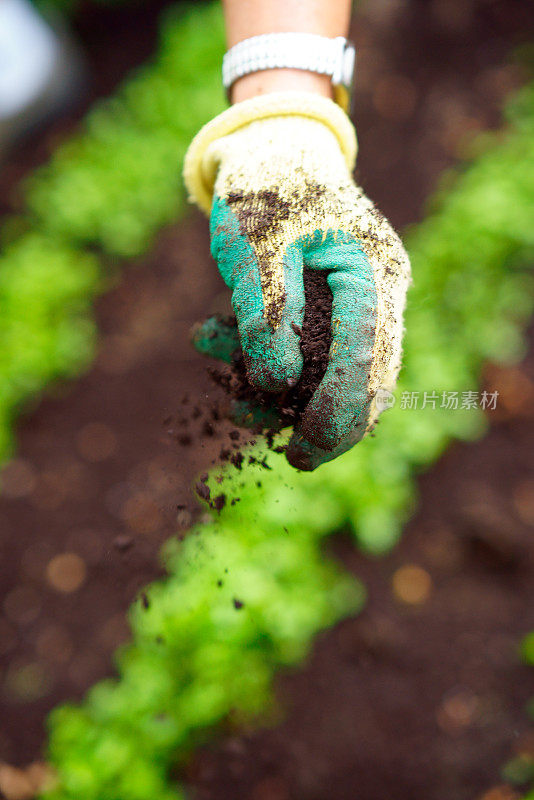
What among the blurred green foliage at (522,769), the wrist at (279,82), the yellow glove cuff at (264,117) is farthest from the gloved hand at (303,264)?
the blurred green foliage at (522,769)

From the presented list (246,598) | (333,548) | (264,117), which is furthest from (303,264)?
(333,548)

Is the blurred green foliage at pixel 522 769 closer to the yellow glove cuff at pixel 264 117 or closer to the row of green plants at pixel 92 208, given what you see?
the yellow glove cuff at pixel 264 117

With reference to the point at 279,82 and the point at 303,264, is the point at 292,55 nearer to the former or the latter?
the point at 279,82

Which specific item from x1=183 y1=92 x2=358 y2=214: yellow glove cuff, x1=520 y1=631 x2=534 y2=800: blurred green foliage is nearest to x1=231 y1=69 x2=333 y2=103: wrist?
x1=183 y1=92 x2=358 y2=214: yellow glove cuff

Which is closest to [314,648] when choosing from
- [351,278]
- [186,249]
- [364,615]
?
[364,615]

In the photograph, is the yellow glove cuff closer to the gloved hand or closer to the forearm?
the gloved hand

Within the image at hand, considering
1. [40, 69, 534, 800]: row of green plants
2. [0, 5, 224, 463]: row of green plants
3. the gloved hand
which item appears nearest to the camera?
the gloved hand

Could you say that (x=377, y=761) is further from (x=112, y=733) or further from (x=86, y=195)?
(x=86, y=195)

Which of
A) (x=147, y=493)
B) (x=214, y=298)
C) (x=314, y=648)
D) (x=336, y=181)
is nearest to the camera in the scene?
(x=336, y=181)
